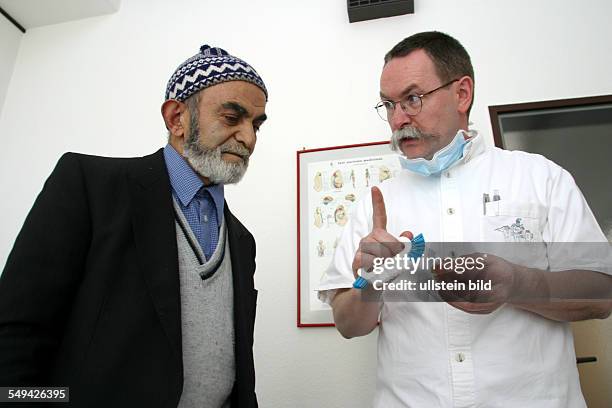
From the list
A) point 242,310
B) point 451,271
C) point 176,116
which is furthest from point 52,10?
point 451,271

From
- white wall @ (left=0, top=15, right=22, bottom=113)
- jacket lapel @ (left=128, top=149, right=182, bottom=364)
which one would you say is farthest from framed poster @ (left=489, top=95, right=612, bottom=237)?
white wall @ (left=0, top=15, right=22, bottom=113)

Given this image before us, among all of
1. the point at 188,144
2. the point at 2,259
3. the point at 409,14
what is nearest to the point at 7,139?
the point at 2,259

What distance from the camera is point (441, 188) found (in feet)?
3.41

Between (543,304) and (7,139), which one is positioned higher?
(7,139)

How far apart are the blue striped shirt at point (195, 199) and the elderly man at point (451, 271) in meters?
0.32

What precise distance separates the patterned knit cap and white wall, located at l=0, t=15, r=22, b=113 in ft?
5.33

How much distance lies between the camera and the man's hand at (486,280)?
0.71 metres

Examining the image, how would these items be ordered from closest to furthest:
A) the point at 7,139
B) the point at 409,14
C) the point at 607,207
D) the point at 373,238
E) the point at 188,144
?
the point at 373,238
the point at 188,144
the point at 607,207
the point at 409,14
the point at 7,139

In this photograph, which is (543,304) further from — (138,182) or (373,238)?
(138,182)

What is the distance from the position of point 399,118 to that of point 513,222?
40 cm

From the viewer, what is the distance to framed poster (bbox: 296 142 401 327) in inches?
58.4

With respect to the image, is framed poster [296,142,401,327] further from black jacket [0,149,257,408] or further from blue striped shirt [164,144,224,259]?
black jacket [0,149,257,408]

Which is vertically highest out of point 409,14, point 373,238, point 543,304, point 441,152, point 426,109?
point 409,14

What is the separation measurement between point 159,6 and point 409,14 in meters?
1.31
